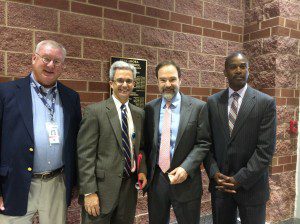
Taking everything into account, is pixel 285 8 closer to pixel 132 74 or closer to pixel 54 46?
pixel 132 74

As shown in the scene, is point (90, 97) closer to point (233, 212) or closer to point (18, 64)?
point (18, 64)

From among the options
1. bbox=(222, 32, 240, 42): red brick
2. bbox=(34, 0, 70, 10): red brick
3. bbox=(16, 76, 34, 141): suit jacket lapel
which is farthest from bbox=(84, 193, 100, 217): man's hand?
bbox=(222, 32, 240, 42): red brick

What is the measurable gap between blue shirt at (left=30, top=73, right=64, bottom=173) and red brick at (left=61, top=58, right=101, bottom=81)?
0.72m

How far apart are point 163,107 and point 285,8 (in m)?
2.16

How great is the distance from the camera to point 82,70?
275 centimetres

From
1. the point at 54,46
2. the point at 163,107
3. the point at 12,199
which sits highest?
the point at 54,46

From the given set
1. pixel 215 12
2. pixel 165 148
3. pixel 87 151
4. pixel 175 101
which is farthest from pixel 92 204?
pixel 215 12

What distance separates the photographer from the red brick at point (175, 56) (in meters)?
3.19

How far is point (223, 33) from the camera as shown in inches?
143

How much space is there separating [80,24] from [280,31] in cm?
224

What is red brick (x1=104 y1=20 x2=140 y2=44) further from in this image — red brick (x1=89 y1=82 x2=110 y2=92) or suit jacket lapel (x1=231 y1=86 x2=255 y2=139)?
suit jacket lapel (x1=231 y1=86 x2=255 y2=139)

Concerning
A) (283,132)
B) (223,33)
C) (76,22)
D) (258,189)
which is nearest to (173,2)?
(223,33)

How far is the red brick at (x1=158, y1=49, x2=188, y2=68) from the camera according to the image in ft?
10.5

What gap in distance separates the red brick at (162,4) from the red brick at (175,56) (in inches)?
18.5
